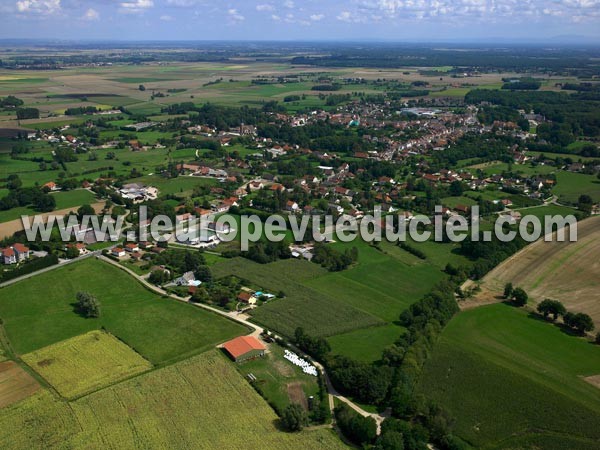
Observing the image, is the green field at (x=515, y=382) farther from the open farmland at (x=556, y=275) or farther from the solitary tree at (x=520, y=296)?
the open farmland at (x=556, y=275)

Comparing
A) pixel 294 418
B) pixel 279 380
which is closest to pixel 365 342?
pixel 279 380

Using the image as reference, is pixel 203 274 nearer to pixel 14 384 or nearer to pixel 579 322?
pixel 14 384

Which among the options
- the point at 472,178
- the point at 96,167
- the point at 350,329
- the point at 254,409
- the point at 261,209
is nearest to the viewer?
the point at 254,409

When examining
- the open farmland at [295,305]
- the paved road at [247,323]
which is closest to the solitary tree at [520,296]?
the open farmland at [295,305]

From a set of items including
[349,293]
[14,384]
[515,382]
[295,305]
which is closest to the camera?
[14,384]

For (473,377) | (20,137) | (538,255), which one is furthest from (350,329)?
(20,137)

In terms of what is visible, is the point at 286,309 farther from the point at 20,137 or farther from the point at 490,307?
the point at 20,137

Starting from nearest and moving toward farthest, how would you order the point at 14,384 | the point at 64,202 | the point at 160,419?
the point at 160,419
the point at 14,384
the point at 64,202
